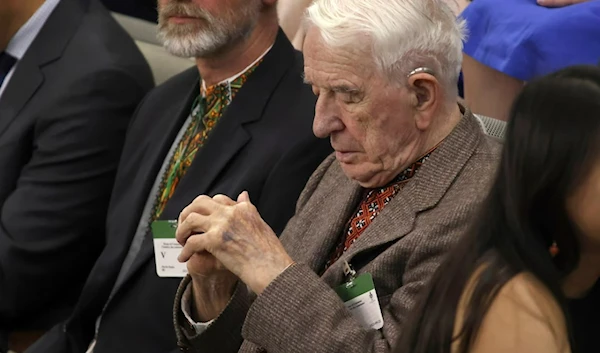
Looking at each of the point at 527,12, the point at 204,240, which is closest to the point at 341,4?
the point at 204,240

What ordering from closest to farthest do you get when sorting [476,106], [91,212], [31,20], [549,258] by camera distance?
[549,258], [476,106], [91,212], [31,20]

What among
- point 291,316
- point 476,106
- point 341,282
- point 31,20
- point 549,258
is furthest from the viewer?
point 31,20

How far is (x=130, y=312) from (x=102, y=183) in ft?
1.96

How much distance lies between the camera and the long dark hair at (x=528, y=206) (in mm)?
1523

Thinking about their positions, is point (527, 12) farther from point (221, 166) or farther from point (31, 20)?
point (31, 20)

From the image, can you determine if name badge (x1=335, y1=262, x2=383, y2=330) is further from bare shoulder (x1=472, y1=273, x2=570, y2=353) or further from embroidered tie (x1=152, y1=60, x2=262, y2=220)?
embroidered tie (x1=152, y1=60, x2=262, y2=220)

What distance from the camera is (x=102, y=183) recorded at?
306 centimetres

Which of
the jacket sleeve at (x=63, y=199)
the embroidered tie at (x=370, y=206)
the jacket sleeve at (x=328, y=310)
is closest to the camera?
the jacket sleeve at (x=328, y=310)

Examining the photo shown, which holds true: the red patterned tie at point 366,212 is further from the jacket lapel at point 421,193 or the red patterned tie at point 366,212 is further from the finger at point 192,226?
the finger at point 192,226

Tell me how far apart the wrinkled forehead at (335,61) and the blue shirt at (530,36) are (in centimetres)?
57

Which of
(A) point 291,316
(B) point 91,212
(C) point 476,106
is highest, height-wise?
(A) point 291,316

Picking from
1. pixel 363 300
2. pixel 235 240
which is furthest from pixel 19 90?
pixel 363 300

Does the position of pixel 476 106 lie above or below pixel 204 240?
below

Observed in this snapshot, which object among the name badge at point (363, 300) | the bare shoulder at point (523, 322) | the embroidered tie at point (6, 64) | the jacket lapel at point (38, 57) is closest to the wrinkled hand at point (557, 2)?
the name badge at point (363, 300)
